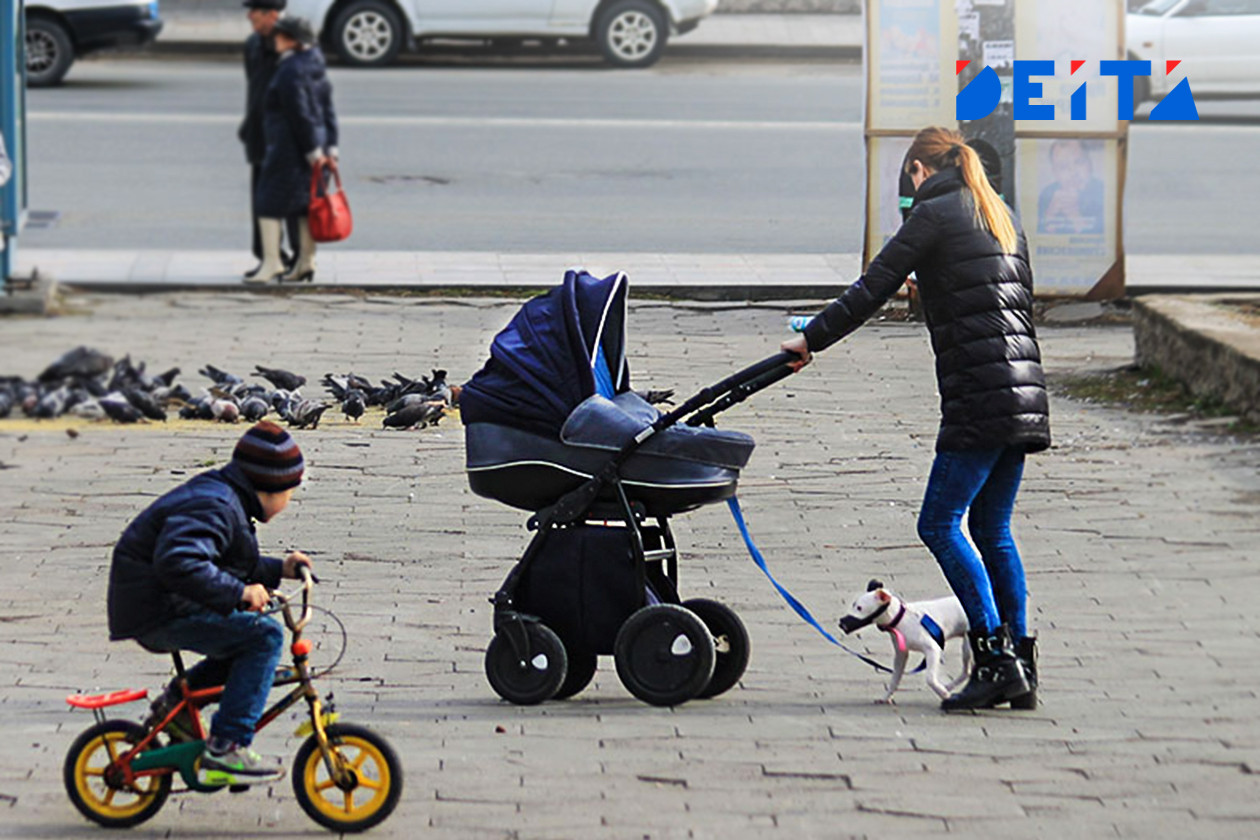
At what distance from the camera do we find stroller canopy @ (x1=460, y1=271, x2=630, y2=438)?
5742mm

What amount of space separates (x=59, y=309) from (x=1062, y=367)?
593 centimetres

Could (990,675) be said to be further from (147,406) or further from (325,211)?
(325,211)

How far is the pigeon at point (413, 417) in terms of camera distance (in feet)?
31.3

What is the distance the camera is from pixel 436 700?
5836mm

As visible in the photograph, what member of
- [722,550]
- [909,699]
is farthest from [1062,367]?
[909,699]

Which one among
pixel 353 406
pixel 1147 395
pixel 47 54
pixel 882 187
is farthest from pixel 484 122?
pixel 1147 395

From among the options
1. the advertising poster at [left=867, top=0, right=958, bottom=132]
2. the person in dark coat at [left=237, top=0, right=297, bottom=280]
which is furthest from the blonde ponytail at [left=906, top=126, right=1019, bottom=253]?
the person in dark coat at [left=237, top=0, right=297, bottom=280]

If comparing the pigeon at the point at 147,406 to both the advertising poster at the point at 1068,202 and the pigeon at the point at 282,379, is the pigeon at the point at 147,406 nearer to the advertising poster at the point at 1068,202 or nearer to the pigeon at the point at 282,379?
the pigeon at the point at 282,379

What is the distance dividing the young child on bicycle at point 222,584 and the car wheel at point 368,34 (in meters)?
18.5

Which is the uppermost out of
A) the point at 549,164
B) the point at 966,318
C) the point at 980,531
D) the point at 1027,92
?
the point at 1027,92

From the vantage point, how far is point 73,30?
69.5 feet

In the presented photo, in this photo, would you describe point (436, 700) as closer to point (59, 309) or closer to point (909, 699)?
point (909, 699)

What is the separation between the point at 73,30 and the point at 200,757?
701 inches

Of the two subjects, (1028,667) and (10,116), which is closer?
(1028,667)
